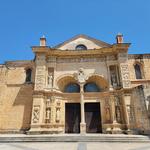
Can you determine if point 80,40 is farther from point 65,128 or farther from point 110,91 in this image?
point 65,128

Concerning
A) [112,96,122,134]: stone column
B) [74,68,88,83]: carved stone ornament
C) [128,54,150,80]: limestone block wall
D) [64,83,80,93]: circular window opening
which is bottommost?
[112,96,122,134]: stone column

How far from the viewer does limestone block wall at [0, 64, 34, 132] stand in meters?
13.9

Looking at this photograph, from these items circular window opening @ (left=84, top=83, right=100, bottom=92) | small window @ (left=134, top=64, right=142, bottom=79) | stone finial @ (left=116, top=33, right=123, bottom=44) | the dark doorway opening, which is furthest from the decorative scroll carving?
stone finial @ (left=116, top=33, right=123, bottom=44)

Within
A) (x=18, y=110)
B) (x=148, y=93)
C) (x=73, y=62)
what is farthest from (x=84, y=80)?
(x=18, y=110)

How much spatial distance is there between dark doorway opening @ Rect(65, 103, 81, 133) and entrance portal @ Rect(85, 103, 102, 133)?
0.81 meters

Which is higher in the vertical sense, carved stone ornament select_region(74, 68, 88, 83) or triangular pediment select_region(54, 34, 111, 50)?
triangular pediment select_region(54, 34, 111, 50)

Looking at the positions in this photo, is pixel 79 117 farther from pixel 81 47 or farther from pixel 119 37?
pixel 119 37

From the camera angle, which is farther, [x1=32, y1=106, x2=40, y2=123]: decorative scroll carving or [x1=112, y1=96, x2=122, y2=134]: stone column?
[x1=32, y1=106, x2=40, y2=123]: decorative scroll carving

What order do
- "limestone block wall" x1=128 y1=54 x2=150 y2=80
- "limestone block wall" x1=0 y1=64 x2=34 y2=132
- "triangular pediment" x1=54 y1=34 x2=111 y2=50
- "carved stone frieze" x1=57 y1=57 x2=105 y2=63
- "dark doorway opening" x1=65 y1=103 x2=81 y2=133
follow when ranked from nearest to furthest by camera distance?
"dark doorway opening" x1=65 y1=103 x2=81 y2=133 < "limestone block wall" x1=0 y1=64 x2=34 y2=132 < "limestone block wall" x1=128 y1=54 x2=150 y2=80 < "carved stone frieze" x1=57 y1=57 x2=105 y2=63 < "triangular pediment" x1=54 y1=34 x2=111 y2=50

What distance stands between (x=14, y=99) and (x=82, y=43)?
30.0 feet

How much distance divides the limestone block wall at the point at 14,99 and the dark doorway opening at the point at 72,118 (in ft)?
11.3

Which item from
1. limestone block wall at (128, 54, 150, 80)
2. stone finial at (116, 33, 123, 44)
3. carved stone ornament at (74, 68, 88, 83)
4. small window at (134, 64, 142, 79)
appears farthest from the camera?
stone finial at (116, 33, 123, 44)

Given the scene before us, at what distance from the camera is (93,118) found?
46.5ft

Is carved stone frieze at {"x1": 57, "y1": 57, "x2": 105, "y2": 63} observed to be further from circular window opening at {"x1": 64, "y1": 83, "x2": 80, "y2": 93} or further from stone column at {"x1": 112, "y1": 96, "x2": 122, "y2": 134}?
stone column at {"x1": 112, "y1": 96, "x2": 122, "y2": 134}
